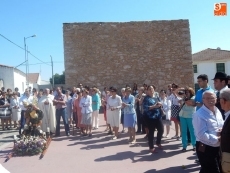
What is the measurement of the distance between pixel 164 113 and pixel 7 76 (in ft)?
71.9

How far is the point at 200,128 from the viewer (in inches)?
145

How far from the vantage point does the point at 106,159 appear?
6.50m

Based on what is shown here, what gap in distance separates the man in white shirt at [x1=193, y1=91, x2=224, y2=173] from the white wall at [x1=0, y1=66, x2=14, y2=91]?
25.0 m

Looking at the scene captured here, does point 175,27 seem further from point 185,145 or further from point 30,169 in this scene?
point 30,169

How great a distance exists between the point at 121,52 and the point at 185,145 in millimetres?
10336

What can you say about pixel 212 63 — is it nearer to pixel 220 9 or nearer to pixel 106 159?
pixel 220 9

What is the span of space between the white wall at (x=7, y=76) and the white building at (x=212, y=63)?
22.0 meters

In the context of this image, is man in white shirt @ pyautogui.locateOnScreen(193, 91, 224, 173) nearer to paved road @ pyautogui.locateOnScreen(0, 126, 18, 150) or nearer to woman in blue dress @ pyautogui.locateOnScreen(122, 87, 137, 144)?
woman in blue dress @ pyautogui.locateOnScreen(122, 87, 137, 144)

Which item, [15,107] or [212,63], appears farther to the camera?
[212,63]

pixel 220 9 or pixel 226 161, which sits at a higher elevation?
pixel 220 9

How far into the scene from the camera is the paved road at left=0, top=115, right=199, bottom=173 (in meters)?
5.71

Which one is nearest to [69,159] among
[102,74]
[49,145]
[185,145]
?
[49,145]

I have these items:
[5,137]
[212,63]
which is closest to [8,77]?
[5,137]

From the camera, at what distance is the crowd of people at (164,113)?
365cm
